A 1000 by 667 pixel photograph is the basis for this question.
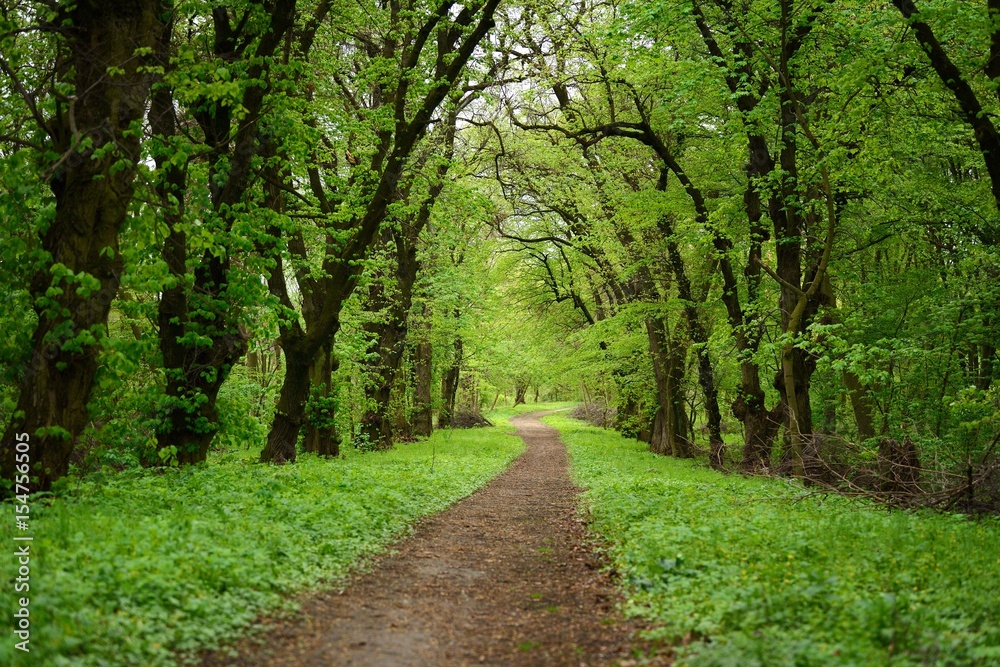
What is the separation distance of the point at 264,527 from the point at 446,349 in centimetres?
2120

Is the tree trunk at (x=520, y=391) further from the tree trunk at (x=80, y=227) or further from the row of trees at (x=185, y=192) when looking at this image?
the tree trunk at (x=80, y=227)

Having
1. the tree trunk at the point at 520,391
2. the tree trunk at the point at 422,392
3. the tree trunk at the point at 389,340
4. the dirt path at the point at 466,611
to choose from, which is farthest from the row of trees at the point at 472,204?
the tree trunk at the point at 520,391

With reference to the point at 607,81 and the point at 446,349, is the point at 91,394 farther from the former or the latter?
the point at 446,349

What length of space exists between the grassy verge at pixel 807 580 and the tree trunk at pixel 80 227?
6.59 metres

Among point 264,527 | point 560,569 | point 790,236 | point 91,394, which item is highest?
point 790,236

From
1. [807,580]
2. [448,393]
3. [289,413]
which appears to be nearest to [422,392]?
[448,393]

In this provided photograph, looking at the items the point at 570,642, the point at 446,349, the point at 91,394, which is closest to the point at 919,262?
the point at 446,349

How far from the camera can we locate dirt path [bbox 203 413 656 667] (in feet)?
16.4

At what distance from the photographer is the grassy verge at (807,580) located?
4.43 meters

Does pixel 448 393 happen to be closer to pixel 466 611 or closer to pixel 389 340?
pixel 389 340

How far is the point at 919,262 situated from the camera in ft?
66.5

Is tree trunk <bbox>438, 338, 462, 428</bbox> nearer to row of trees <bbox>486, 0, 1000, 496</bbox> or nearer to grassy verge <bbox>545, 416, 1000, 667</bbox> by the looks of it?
row of trees <bbox>486, 0, 1000, 496</bbox>

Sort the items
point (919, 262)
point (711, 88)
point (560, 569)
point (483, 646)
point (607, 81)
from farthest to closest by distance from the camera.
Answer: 1. point (919, 262)
2. point (607, 81)
3. point (711, 88)
4. point (560, 569)
5. point (483, 646)

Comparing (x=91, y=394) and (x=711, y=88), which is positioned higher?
(x=711, y=88)
